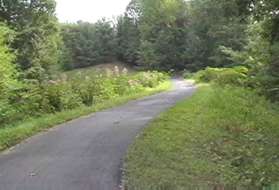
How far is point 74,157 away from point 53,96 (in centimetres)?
776

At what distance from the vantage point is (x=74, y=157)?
1004 cm

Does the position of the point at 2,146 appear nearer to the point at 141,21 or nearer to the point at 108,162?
the point at 108,162

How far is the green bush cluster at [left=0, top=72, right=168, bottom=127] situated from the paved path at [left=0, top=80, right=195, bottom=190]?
2071mm

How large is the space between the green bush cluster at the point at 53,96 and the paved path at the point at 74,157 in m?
2.07

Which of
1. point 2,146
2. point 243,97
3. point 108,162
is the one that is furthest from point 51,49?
point 108,162

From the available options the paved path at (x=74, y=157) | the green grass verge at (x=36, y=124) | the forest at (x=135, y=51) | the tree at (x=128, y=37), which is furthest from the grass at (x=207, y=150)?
the tree at (x=128, y=37)

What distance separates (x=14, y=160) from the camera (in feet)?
32.9

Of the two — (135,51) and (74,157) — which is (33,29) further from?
(135,51)

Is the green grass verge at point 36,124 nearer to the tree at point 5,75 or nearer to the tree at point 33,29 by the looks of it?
the tree at point 5,75

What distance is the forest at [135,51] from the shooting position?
16016 millimetres

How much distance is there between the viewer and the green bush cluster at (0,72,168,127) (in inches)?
629

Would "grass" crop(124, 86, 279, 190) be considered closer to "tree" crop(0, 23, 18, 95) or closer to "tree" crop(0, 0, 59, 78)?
"tree" crop(0, 23, 18, 95)

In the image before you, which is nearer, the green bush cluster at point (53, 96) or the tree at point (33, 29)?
the green bush cluster at point (53, 96)

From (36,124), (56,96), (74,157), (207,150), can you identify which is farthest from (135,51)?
(74,157)
